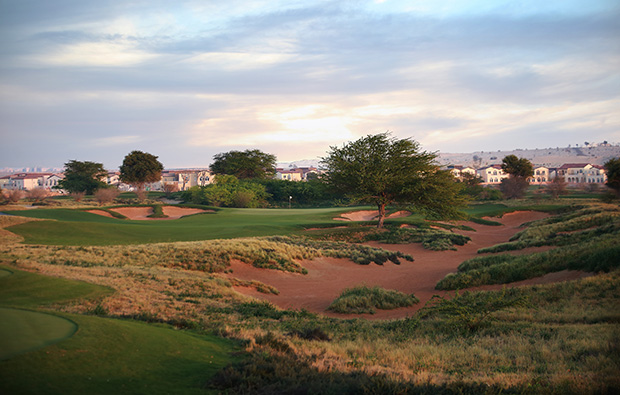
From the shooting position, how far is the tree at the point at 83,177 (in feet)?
283

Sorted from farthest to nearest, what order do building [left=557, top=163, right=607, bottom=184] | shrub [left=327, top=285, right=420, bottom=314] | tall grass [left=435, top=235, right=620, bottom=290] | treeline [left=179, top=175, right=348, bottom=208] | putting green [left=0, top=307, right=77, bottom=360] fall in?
building [left=557, top=163, right=607, bottom=184]
treeline [left=179, top=175, right=348, bottom=208]
shrub [left=327, top=285, right=420, bottom=314]
tall grass [left=435, top=235, right=620, bottom=290]
putting green [left=0, top=307, right=77, bottom=360]

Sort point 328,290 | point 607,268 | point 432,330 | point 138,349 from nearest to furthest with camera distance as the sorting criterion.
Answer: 1. point 138,349
2. point 432,330
3. point 607,268
4. point 328,290

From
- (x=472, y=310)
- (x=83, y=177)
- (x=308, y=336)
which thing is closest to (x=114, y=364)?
(x=308, y=336)

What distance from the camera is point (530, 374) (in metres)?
6.53

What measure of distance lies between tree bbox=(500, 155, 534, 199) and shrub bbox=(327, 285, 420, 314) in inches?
2631

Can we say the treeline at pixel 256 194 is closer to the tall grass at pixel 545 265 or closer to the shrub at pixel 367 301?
the tall grass at pixel 545 265

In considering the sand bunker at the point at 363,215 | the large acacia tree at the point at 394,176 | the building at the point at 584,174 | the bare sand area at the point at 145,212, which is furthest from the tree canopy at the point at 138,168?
the building at the point at 584,174

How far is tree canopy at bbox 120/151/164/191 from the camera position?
87.3 m

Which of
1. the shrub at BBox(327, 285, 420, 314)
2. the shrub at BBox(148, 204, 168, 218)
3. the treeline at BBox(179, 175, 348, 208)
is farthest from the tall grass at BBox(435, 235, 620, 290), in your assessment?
the treeline at BBox(179, 175, 348, 208)

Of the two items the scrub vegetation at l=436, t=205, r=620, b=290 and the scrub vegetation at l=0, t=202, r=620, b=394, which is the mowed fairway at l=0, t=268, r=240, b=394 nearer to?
the scrub vegetation at l=0, t=202, r=620, b=394

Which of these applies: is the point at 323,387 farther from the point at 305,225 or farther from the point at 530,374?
the point at 305,225

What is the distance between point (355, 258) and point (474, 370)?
18473 mm

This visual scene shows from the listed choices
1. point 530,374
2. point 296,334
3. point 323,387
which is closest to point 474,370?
point 530,374

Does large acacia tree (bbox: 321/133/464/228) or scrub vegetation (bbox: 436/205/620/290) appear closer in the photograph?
scrub vegetation (bbox: 436/205/620/290)
